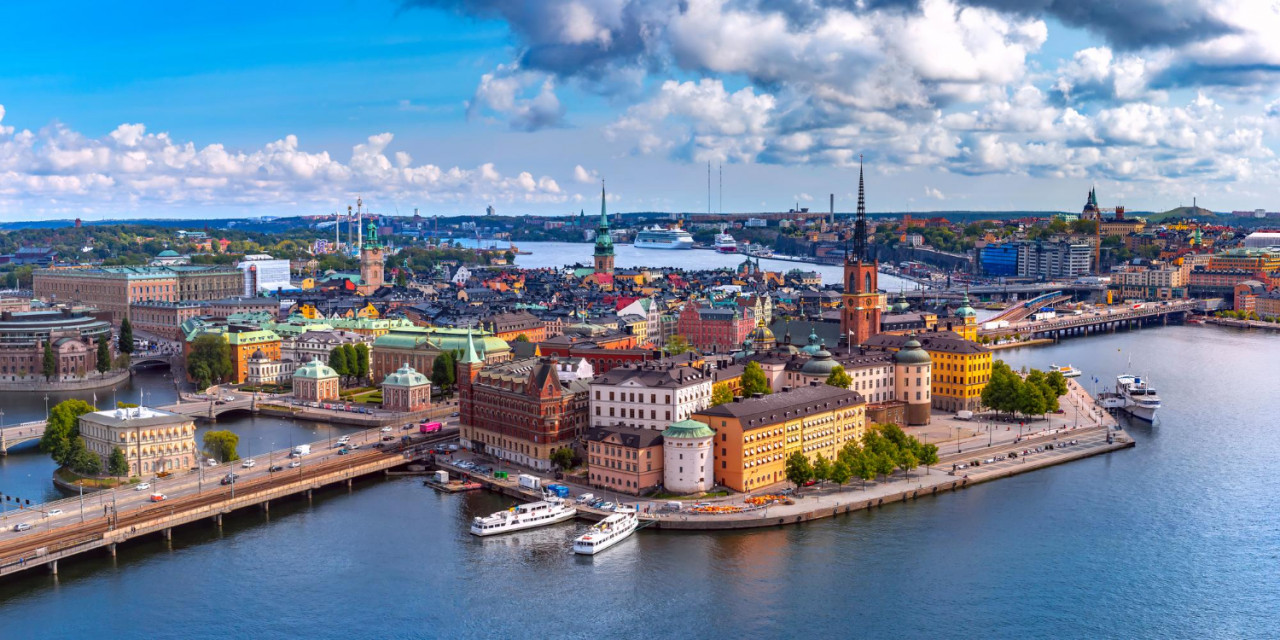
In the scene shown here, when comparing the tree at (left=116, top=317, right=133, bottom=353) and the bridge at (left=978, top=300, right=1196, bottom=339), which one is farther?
the bridge at (left=978, top=300, right=1196, bottom=339)

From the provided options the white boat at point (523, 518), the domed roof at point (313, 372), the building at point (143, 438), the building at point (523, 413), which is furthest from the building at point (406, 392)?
the white boat at point (523, 518)

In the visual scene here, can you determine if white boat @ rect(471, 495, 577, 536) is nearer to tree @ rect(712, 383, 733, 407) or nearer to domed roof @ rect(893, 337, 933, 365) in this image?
tree @ rect(712, 383, 733, 407)

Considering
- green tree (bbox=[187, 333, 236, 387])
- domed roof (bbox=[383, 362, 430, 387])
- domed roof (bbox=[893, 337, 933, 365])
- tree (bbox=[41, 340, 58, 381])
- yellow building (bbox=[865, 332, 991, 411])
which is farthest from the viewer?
tree (bbox=[41, 340, 58, 381])

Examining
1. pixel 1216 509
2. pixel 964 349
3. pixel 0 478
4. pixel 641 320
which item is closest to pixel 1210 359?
pixel 964 349

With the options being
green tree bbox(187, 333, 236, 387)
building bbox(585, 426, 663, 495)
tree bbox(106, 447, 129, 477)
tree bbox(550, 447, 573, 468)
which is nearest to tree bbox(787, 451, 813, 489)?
building bbox(585, 426, 663, 495)

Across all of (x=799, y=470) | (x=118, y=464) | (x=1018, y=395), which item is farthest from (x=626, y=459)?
(x=1018, y=395)

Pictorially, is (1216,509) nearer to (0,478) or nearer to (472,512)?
(472,512)

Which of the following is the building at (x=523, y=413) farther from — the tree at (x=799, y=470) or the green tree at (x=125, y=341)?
the green tree at (x=125, y=341)
